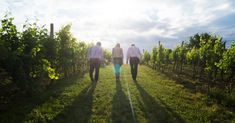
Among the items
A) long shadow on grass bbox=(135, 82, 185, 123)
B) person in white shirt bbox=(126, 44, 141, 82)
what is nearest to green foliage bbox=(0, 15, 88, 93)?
long shadow on grass bbox=(135, 82, 185, 123)

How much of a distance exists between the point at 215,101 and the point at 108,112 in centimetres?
511

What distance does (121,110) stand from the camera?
6.29 m

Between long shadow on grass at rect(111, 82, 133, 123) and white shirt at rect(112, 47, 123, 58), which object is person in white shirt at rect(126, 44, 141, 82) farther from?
long shadow on grass at rect(111, 82, 133, 123)

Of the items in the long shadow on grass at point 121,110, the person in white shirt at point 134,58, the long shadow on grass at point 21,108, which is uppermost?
the person in white shirt at point 134,58

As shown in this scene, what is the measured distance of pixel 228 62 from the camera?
36.0 ft

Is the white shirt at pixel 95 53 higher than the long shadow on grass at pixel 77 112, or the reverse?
the white shirt at pixel 95 53

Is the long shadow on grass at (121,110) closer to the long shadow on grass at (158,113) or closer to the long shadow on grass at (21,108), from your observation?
the long shadow on grass at (158,113)

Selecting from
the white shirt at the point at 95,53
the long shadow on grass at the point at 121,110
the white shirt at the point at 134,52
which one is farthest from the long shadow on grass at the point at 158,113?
the white shirt at the point at 134,52

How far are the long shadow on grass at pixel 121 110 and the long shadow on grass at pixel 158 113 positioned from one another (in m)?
0.53

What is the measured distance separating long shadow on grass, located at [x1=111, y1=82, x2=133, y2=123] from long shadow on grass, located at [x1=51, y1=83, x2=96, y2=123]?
724mm

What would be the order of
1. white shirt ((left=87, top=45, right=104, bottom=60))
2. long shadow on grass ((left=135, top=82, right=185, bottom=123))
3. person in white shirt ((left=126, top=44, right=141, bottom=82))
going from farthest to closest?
person in white shirt ((left=126, top=44, right=141, bottom=82)) < white shirt ((left=87, top=45, right=104, bottom=60)) < long shadow on grass ((left=135, top=82, right=185, bottom=123))

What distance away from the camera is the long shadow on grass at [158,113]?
5716 millimetres

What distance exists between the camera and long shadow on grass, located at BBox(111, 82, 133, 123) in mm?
5500

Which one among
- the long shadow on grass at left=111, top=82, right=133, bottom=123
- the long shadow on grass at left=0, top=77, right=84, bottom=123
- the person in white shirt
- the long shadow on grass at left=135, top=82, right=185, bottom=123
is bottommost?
the long shadow on grass at left=135, top=82, right=185, bottom=123
